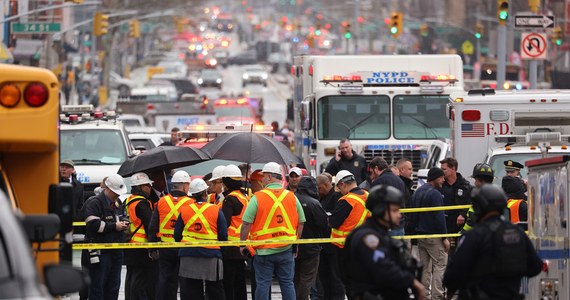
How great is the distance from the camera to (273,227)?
1321 cm

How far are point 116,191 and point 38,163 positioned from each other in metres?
5.22

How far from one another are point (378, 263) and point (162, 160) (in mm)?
7508

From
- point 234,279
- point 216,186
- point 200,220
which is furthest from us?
point 216,186

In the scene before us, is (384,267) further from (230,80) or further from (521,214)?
(230,80)

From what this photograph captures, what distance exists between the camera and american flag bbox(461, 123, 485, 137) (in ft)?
63.3

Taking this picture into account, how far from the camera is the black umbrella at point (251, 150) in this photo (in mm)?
17109

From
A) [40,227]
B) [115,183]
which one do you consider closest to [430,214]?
[115,183]

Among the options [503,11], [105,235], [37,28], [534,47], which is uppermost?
[37,28]

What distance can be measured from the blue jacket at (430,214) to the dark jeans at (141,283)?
301 centimetres

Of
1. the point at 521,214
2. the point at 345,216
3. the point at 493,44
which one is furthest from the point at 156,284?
the point at 493,44

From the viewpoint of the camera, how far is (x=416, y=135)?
24.5m

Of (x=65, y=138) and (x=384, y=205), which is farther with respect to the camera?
(x=65, y=138)

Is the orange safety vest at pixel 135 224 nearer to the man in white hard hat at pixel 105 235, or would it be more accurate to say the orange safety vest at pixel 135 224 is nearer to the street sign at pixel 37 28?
the man in white hard hat at pixel 105 235

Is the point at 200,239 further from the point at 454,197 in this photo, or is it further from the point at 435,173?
the point at 454,197
